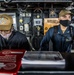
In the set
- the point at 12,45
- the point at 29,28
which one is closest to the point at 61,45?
the point at 12,45

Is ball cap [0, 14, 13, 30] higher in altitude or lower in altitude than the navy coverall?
higher

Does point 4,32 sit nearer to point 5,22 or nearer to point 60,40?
point 5,22

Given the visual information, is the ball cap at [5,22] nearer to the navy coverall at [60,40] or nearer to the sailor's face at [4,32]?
the sailor's face at [4,32]

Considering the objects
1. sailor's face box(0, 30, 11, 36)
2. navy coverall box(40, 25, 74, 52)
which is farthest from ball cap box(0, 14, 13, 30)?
navy coverall box(40, 25, 74, 52)

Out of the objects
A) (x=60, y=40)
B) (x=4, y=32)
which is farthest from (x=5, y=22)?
(x=60, y=40)

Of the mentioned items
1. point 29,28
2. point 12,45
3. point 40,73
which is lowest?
point 29,28

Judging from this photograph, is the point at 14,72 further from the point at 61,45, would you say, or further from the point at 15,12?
the point at 15,12

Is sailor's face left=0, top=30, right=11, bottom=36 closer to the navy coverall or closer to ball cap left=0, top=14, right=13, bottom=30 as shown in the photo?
ball cap left=0, top=14, right=13, bottom=30

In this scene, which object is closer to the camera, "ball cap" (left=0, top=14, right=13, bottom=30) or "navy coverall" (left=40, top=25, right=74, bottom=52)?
"ball cap" (left=0, top=14, right=13, bottom=30)

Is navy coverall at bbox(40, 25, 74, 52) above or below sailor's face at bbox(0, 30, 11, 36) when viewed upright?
below

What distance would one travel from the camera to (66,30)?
229cm

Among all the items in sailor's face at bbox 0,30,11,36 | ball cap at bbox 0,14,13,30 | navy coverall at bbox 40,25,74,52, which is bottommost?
navy coverall at bbox 40,25,74,52

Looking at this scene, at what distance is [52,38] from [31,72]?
153 cm

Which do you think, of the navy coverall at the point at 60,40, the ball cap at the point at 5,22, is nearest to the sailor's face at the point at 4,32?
the ball cap at the point at 5,22
